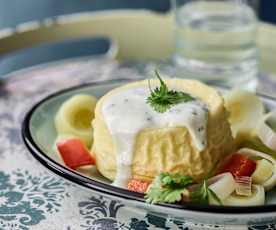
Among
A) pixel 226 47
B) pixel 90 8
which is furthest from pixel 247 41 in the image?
pixel 90 8

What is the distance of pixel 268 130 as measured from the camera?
1.06 meters

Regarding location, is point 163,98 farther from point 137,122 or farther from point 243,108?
point 243,108

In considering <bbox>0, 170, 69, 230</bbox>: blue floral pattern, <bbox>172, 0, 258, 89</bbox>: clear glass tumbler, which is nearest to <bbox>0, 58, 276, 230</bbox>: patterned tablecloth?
<bbox>0, 170, 69, 230</bbox>: blue floral pattern

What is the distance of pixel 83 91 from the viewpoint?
123 cm

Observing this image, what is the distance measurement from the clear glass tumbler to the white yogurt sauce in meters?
0.52

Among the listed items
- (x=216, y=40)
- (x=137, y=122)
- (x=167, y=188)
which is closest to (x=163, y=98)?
(x=137, y=122)

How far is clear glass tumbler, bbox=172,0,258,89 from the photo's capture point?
1.49m

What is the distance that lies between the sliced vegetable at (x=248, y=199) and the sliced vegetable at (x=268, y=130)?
14 cm

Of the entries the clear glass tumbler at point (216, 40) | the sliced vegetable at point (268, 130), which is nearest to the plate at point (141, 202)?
the sliced vegetable at point (268, 130)

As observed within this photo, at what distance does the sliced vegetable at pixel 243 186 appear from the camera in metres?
0.91

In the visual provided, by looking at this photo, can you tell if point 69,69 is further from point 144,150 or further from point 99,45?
point 99,45

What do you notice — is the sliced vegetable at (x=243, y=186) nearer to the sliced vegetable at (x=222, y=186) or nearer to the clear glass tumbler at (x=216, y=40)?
the sliced vegetable at (x=222, y=186)

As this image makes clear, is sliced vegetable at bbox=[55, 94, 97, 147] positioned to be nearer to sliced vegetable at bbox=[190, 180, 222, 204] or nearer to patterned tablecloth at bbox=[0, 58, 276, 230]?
patterned tablecloth at bbox=[0, 58, 276, 230]

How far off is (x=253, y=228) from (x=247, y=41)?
2.13ft
